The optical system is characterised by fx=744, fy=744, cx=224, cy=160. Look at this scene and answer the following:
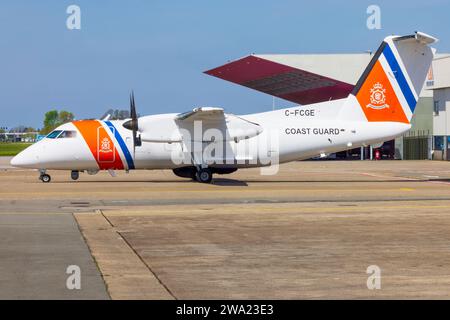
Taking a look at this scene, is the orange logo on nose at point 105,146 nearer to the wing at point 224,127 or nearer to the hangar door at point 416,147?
the wing at point 224,127

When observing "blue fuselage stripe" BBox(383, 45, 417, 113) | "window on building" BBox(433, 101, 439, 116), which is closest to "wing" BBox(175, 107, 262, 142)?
"blue fuselage stripe" BBox(383, 45, 417, 113)

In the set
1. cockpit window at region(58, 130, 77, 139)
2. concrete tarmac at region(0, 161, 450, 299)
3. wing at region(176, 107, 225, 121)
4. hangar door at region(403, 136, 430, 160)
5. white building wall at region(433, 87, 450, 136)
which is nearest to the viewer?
concrete tarmac at region(0, 161, 450, 299)

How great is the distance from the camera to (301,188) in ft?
104

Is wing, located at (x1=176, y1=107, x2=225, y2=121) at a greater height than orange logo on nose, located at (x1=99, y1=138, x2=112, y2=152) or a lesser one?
greater

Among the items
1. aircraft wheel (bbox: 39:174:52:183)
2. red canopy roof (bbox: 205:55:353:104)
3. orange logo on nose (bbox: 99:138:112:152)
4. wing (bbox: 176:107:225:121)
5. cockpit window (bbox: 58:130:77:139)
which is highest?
red canopy roof (bbox: 205:55:353:104)

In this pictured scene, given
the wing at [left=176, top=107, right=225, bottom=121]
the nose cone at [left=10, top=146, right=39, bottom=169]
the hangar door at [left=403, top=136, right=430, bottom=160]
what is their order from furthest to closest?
the hangar door at [left=403, top=136, right=430, bottom=160] → the nose cone at [left=10, top=146, right=39, bottom=169] → the wing at [left=176, top=107, right=225, bottom=121]

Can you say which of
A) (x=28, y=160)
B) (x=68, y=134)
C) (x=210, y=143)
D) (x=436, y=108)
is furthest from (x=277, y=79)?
(x=28, y=160)

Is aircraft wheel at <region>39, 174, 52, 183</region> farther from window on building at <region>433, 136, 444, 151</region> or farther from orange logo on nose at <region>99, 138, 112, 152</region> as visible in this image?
window on building at <region>433, 136, 444, 151</region>

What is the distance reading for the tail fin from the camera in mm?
34781

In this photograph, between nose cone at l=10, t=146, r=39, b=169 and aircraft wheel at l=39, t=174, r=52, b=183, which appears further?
aircraft wheel at l=39, t=174, r=52, b=183

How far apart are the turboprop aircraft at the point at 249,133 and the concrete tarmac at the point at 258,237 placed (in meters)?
2.67
